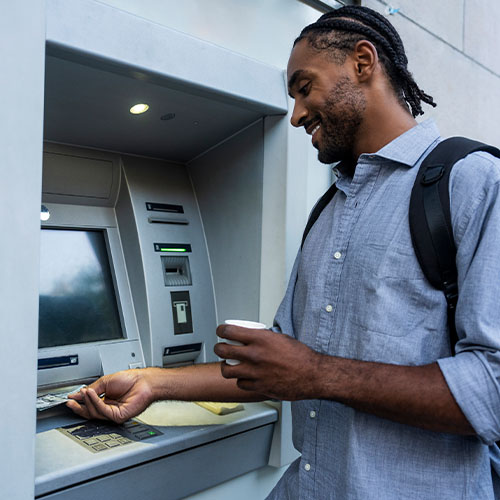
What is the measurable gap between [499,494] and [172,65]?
1480mm

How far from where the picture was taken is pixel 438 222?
116 cm

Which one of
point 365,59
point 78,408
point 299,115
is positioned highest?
point 365,59

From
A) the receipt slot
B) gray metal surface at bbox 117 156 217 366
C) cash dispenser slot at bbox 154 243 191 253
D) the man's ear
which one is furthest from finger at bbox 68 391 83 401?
the man's ear

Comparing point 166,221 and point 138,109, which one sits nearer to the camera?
point 138,109

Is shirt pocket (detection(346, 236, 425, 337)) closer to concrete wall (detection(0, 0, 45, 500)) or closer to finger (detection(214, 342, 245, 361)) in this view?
finger (detection(214, 342, 245, 361))

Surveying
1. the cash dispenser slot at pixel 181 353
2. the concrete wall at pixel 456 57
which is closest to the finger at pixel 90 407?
the cash dispenser slot at pixel 181 353

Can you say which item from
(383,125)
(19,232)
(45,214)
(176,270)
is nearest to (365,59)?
(383,125)

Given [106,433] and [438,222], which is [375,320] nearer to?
[438,222]

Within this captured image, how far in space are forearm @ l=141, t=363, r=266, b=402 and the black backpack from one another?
2.39 feet

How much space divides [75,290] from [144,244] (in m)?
0.32

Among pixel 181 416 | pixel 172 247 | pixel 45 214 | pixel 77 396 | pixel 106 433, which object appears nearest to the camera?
pixel 106 433

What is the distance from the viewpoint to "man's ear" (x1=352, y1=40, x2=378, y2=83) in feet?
4.60

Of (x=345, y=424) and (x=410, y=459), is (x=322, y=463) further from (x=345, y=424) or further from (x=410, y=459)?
(x=410, y=459)

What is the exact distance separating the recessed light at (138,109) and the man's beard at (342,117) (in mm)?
660
